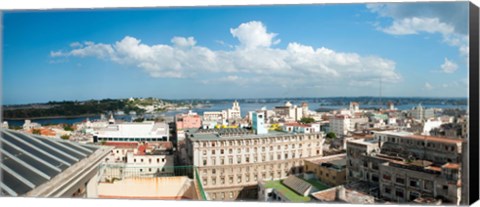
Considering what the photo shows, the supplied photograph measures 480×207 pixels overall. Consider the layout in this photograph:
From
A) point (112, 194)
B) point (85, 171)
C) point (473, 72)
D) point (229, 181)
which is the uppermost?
point (473, 72)

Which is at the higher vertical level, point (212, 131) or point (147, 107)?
point (147, 107)

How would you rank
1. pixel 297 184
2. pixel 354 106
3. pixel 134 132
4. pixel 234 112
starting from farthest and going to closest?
pixel 134 132, pixel 234 112, pixel 354 106, pixel 297 184

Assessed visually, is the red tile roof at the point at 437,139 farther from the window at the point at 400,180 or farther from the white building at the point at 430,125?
the window at the point at 400,180

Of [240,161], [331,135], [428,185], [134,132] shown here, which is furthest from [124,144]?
[428,185]

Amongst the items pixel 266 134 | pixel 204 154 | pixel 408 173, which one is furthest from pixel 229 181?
pixel 408 173

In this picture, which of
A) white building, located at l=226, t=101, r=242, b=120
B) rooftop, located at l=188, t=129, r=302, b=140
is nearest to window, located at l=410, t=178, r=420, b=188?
rooftop, located at l=188, t=129, r=302, b=140

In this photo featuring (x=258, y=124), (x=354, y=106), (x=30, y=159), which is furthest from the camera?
(x=354, y=106)

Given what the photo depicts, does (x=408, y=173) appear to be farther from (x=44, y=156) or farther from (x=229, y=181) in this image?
(x=44, y=156)

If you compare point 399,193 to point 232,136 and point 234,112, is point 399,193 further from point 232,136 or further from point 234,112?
point 234,112
